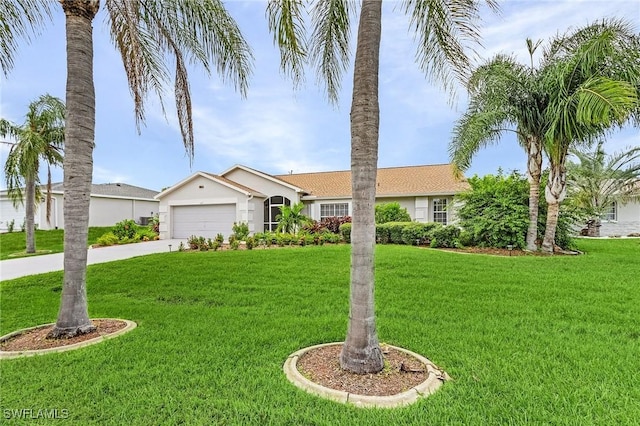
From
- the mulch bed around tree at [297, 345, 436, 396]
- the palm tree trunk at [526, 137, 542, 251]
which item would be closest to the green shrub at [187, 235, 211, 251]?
the mulch bed around tree at [297, 345, 436, 396]

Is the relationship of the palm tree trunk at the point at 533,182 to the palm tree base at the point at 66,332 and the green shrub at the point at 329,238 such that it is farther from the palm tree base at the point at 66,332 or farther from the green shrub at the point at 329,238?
the palm tree base at the point at 66,332

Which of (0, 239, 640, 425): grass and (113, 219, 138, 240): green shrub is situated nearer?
(0, 239, 640, 425): grass

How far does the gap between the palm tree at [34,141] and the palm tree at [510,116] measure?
1695 centimetres

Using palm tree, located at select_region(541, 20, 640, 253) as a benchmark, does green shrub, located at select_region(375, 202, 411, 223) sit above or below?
below

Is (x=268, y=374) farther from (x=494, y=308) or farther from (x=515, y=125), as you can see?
(x=515, y=125)

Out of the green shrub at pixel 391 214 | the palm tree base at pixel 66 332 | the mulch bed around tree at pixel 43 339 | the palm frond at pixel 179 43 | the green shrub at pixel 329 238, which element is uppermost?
the palm frond at pixel 179 43

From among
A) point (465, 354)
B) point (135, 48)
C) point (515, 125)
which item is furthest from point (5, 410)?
point (515, 125)

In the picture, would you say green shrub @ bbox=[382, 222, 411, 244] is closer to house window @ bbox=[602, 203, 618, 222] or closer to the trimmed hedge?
the trimmed hedge

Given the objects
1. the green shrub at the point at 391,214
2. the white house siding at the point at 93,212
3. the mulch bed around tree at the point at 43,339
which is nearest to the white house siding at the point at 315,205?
the green shrub at the point at 391,214

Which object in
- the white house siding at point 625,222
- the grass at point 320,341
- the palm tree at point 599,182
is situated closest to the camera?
the grass at point 320,341

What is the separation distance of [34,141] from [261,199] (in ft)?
34.5

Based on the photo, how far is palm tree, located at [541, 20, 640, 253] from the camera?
9164 mm

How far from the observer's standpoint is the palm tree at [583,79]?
361 inches

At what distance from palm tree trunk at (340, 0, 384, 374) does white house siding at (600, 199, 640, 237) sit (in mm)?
26647
